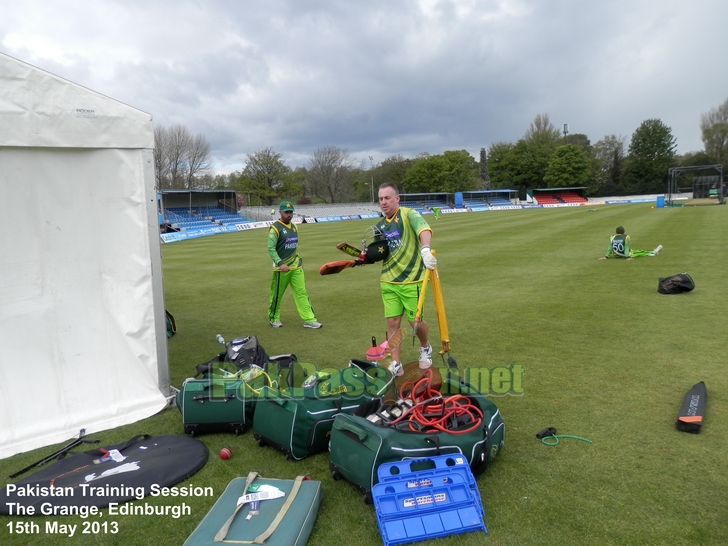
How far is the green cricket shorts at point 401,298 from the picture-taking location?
5.43m

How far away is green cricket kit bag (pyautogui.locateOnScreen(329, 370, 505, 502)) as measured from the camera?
10.8 ft

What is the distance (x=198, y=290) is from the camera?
500 inches

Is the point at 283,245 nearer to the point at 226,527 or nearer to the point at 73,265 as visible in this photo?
the point at 73,265

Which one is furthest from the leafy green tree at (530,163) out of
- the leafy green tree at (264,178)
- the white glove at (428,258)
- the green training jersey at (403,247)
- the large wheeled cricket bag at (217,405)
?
the large wheeled cricket bag at (217,405)

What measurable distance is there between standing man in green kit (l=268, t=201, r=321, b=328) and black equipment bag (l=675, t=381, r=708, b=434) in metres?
5.54

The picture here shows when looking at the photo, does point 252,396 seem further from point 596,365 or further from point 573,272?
point 573,272

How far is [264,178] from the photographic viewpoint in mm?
77312

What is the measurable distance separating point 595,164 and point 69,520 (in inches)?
4111

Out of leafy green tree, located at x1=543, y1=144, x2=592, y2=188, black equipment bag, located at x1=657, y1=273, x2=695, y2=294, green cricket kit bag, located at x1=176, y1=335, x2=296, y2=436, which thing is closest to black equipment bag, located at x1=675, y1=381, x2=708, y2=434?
green cricket kit bag, located at x1=176, y1=335, x2=296, y2=436

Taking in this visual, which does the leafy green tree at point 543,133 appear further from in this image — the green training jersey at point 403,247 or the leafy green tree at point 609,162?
the green training jersey at point 403,247

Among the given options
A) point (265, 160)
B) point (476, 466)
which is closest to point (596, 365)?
point (476, 466)

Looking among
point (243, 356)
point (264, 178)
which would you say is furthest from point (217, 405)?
point (264, 178)

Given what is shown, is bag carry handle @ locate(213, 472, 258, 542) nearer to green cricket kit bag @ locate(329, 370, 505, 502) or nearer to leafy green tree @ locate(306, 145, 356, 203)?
green cricket kit bag @ locate(329, 370, 505, 502)

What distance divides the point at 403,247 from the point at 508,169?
9756 centimetres
